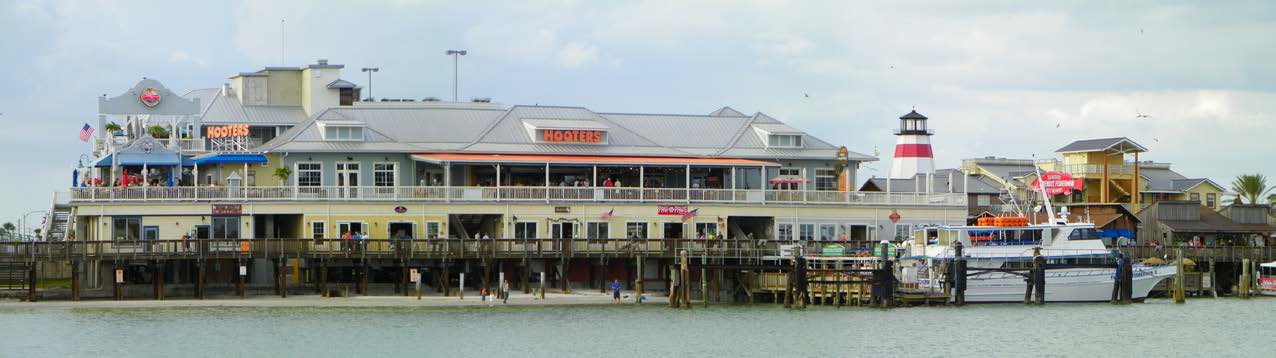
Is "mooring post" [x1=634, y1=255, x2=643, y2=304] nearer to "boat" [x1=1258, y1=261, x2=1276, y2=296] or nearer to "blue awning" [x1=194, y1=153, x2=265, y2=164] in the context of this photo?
"blue awning" [x1=194, y1=153, x2=265, y2=164]

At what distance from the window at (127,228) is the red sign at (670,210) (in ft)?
63.4

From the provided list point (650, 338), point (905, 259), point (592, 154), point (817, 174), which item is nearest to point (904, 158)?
point (817, 174)

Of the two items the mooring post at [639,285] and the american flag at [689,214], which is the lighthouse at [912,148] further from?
the mooring post at [639,285]

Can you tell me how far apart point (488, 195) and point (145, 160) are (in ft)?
44.9

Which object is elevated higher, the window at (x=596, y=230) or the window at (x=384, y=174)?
the window at (x=384, y=174)

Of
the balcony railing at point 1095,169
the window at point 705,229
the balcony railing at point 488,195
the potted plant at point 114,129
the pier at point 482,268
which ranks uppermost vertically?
the potted plant at point 114,129

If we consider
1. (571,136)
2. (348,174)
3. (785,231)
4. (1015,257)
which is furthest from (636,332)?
(571,136)

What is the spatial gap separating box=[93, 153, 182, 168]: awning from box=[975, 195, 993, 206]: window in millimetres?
43249

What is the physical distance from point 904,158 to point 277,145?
45.6 metres

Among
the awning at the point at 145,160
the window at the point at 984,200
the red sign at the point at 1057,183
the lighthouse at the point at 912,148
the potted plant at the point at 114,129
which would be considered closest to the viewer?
the awning at the point at 145,160

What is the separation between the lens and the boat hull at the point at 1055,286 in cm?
6956

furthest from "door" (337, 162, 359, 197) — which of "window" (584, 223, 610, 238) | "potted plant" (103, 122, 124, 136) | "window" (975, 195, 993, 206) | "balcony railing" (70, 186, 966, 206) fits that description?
"window" (975, 195, 993, 206)

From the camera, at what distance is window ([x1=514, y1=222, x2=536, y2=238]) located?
75312 mm

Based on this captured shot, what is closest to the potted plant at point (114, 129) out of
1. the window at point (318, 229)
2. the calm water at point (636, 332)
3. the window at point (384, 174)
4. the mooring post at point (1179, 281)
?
the window at point (384, 174)
